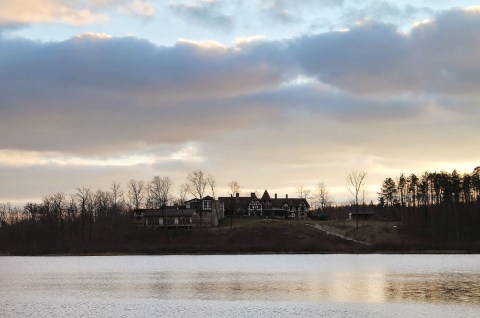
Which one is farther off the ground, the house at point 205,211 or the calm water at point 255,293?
the house at point 205,211

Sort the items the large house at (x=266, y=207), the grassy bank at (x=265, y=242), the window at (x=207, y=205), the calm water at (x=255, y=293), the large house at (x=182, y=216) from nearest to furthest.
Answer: the calm water at (x=255, y=293) → the grassy bank at (x=265, y=242) → the large house at (x=182, y=216) → the window at (x=207, y=205) → the large house at (x=266, y=207)

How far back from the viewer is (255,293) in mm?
48938

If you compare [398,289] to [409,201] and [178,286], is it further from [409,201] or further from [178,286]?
[409,201]

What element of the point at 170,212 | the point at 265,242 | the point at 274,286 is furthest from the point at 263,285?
the point at 170,212

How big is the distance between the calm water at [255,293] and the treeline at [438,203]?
197 feet

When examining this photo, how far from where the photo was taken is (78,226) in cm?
16412

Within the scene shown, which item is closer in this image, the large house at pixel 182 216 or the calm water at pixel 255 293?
the calm water at pixel 255 293

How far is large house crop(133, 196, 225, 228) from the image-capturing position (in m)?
160

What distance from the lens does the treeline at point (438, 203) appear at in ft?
424

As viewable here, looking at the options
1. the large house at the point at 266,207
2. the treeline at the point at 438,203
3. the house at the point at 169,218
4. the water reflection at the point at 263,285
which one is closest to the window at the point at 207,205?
the house at the point at 169,218

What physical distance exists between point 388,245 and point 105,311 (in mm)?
83103

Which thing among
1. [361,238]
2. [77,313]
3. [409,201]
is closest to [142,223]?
[361,238]

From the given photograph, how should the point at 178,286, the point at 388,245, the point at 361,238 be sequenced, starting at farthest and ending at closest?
the point at 361,238, the point at 388,245, the point at 178,286

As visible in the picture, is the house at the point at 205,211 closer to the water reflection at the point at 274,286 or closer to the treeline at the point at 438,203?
the treeline at the point at 438,203
